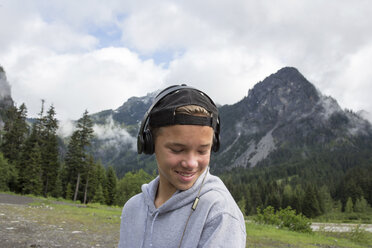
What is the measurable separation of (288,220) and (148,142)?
879 inches

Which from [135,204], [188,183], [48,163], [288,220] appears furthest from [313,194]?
[188,183]

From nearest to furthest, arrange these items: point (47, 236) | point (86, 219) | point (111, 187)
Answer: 1. point (47, 236)
2. point (86, 219)
3. point (111, 187)

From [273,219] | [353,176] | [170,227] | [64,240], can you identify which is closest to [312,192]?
[353,176]

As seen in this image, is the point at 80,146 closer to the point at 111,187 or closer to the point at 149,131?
the point at 111,187

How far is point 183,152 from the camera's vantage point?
1.74 metres

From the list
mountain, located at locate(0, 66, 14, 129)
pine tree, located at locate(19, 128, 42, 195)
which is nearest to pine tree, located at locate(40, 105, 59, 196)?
pine tree, located at locate(19, 128, 42, 195)

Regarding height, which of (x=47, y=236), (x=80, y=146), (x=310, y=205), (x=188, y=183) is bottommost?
(x=310, y=205)

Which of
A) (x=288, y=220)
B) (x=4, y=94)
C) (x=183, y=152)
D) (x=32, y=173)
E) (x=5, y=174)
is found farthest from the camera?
(x=4, y=94)

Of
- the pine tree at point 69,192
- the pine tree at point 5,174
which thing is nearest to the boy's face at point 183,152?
the pine tree at point 5,174

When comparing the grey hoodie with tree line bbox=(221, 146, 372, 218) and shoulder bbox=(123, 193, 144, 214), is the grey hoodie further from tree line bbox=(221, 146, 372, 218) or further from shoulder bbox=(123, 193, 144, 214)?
tree line bbox=(221, 146, 372, 218)

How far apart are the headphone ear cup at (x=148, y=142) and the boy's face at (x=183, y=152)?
0.15m

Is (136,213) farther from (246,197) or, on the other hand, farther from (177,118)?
(246,197)

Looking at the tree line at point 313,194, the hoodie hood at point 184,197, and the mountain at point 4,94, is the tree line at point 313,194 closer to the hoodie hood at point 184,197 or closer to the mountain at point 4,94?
the hoodie hood at point 184,197

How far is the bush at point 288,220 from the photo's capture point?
65.9ft
